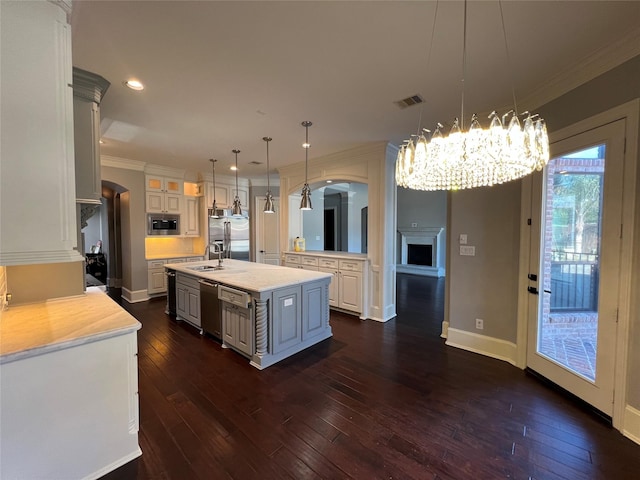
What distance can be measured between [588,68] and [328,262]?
3.78m

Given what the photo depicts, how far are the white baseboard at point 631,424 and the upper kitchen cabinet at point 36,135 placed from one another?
368 cm

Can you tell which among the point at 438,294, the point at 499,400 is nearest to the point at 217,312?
the point at 499,400

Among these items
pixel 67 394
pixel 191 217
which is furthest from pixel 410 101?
pixel 191 217

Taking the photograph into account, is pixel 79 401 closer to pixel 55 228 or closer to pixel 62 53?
pixel 55 228

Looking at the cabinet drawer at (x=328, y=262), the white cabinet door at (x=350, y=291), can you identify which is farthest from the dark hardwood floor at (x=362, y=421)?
the cabinet drawer at (x=328, y=262)

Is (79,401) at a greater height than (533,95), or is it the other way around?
(533,95)

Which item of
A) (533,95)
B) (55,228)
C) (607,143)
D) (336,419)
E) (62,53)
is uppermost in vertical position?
(533,95)

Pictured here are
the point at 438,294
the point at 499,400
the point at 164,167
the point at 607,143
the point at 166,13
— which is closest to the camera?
the point at 166,13

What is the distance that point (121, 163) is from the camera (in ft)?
16.6

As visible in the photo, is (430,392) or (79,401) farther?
(430,392)

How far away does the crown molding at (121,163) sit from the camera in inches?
193

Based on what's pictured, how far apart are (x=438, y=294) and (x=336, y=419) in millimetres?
4666

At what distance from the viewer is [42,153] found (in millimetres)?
1427

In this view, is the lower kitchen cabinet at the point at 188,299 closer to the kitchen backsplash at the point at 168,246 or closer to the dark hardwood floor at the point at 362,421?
the dark hardwood floor at the point at 362,421
